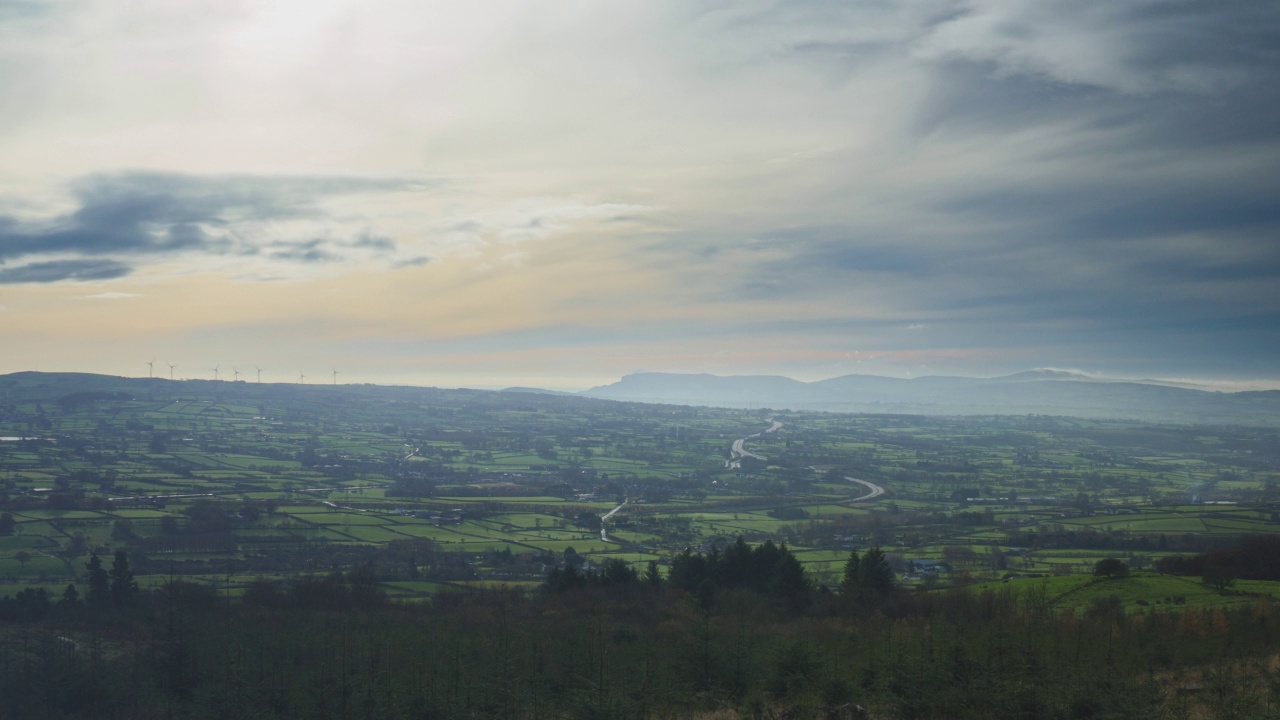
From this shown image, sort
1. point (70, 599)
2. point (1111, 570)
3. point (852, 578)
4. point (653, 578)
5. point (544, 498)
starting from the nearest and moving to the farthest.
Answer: point (1111, 570) → point (852, 578) → point (653, 578) → point (70, 599) → point (544, 498)

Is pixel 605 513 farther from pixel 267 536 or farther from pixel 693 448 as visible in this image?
pixel 693 448

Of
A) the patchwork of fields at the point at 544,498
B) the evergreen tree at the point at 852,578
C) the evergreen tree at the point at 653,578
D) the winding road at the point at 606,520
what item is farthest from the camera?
the winding road at the point at 606,520

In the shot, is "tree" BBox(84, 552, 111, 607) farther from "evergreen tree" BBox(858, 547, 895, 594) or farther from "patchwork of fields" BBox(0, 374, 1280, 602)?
"evergreen tree" BBox(858, 547, 895, 594)

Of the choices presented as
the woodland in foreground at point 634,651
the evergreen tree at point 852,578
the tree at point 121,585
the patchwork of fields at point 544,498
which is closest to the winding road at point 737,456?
the patchwork of fields at point 544,498

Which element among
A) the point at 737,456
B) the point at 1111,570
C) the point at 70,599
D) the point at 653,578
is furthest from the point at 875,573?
the point at 737,456

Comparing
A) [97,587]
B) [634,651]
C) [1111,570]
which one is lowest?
[97,587]

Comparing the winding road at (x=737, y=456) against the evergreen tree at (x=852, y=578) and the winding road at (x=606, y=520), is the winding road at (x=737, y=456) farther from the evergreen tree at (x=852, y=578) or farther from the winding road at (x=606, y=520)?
the evergreen tree at (x=852, y=578)

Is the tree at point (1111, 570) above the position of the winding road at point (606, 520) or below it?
above

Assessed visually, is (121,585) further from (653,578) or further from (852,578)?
(852,578)

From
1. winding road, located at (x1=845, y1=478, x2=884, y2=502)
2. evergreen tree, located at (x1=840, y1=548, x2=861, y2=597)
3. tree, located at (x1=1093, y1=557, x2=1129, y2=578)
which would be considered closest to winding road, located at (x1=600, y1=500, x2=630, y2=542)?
winding road, located at (x1=845, y1=478, x2=884, y2=502)
